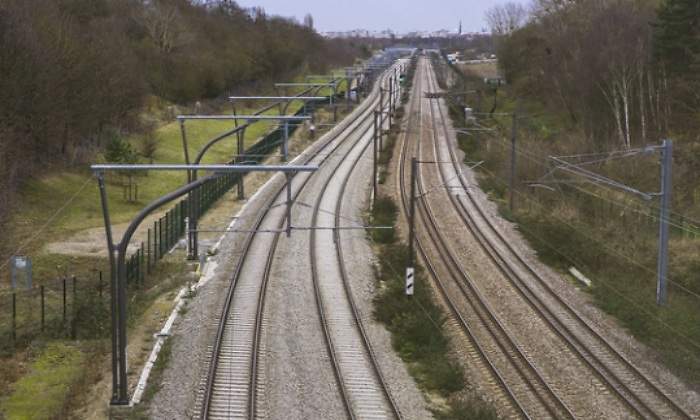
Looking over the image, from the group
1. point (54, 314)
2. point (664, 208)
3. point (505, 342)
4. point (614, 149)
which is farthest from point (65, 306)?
point (614, 149)

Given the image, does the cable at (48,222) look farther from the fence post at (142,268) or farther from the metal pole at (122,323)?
the metal pole at (122,323)

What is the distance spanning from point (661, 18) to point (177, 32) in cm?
4004

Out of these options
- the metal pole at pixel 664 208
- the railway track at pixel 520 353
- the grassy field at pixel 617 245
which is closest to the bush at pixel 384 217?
the railway track at pixel 520 353

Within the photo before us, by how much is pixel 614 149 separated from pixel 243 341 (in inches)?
1010

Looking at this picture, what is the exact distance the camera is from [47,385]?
18.8m

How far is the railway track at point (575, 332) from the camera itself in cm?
1844

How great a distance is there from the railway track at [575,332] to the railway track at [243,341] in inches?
210

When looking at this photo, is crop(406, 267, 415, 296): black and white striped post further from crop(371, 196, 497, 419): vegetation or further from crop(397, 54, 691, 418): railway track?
crop(397, 54, 691, 418): railway track

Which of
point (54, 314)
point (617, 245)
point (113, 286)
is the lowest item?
point (54, 314)

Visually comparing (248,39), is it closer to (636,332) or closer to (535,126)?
(535,126)

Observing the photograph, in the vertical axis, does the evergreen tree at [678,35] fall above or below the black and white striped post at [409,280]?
above

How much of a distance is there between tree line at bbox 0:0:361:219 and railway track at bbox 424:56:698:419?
15506mm

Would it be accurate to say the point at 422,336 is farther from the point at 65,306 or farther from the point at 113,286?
the point at 65,306

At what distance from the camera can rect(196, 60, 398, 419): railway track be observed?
1728 centimetres
